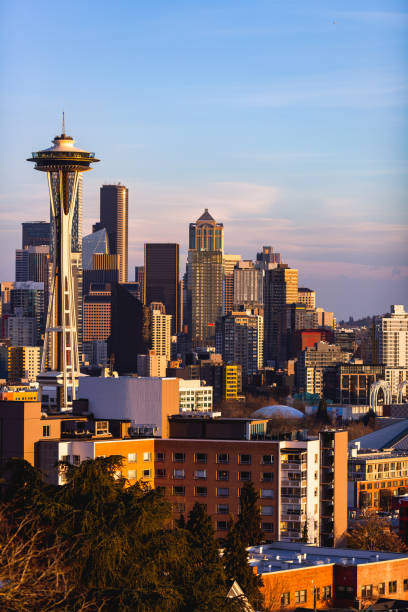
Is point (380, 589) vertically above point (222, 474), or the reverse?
point (222, 474)

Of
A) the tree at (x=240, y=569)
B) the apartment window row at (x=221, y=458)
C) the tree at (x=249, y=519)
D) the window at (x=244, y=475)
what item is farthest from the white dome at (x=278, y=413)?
the tree at (x=240, y=569)

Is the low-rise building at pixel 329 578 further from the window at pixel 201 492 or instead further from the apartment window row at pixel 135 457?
the apartment window row at pixel 135 457

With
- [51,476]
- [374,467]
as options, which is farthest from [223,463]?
[374,467]

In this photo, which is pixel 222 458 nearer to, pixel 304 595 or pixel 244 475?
pixel 244 475

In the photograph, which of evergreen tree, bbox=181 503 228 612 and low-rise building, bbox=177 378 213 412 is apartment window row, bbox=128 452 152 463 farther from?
low-rise building, bbox=177 378 213 412

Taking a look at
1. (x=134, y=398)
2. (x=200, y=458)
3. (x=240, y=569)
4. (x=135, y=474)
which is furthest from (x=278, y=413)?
(x=240, y=569)
